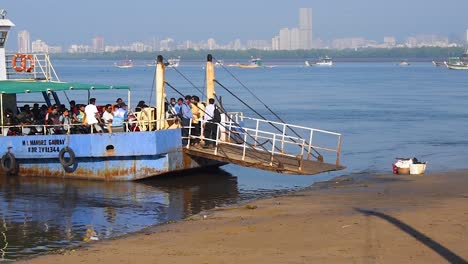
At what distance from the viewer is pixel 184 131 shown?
75.7ft

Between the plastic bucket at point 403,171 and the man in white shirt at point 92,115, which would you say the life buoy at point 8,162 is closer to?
the man in white shirt at point 92,115

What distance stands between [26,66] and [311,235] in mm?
15194

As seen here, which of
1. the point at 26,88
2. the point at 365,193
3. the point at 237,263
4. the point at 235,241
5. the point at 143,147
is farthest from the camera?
the point at 26,88

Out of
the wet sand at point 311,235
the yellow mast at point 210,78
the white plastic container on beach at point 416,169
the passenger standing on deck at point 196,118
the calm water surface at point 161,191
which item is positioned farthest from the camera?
the yellow mast at point 210,78

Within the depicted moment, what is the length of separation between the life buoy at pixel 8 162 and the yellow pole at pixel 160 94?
390 cm

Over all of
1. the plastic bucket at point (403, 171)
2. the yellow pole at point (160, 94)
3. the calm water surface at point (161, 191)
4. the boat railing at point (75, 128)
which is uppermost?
the yellow pole at point (160, 94)

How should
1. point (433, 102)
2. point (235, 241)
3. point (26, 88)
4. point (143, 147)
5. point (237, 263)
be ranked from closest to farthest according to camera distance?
point (237, 263) < point (235, 241) < point (143, 147) < point (26, 88) < point (433, 102)

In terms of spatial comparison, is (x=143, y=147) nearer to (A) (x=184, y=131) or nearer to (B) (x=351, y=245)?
(A) (x=184, y=131)

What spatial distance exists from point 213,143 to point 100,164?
2894mm

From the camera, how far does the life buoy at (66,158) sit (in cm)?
2262

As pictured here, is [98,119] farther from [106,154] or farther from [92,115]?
[106,154]

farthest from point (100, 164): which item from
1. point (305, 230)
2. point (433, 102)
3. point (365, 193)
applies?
point (433, 102)

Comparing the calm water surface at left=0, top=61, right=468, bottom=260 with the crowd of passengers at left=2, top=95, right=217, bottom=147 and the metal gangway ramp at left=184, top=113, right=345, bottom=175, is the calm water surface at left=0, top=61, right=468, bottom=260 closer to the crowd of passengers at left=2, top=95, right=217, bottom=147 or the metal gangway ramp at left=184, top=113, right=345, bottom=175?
the metal gangway ramp at left=184, top=113, right=345, bottom=175

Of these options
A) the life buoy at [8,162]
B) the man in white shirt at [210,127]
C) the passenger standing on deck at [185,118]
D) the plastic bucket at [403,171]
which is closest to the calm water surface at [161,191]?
the life buoy at [8,162]
